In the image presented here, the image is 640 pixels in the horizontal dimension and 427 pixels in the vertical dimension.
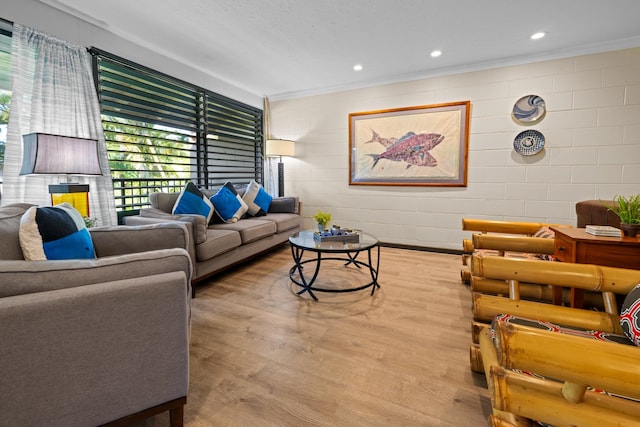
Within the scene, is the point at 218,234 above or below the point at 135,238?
below

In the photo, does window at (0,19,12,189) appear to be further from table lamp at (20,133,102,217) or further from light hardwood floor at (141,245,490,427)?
light hardwood floor at (141,245,490,427)

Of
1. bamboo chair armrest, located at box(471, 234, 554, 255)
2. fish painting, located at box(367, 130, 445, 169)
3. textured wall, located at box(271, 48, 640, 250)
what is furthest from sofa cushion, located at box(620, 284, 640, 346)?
fish painting, located at box(367, 130, 445, 169)

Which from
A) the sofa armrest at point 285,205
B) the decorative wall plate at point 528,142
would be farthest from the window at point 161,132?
the decorative wall plate at point 528,142

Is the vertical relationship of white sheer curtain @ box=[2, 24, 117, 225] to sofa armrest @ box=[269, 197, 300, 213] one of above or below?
above

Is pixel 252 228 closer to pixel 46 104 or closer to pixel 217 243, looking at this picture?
pixel 217 243

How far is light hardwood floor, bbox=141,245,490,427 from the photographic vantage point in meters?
1.30

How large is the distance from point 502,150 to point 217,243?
3488 mm

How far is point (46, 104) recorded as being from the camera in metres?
2.39

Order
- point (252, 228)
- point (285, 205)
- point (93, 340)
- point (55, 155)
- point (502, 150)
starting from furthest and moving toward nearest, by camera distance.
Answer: point (285, 205) → point (502, 150) → point (252, 228) → point (55, 155) → point (93, 340)

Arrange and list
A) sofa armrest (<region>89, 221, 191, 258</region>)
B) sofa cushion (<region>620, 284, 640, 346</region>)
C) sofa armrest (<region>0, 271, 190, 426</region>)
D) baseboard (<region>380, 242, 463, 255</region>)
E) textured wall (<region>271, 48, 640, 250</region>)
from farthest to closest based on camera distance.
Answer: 1. baseboard (<region>380, 242, 463, 255</region>)
2. textured wall (<region>271, 48, 640, 250</region>)
3. sofa armrest (<region>89, 221, 191, 258</region>)
4. sofa cushion (<region>620, 284, 640, 346</region>)
5. sofa armrest (<region>0, 271, 190, 426</region>)

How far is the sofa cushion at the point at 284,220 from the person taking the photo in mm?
3846

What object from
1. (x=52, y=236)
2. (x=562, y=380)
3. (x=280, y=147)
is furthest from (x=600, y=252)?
(x=280, y=147)

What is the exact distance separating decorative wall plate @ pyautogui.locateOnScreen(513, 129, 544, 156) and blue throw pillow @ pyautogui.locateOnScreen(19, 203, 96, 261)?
4219mm

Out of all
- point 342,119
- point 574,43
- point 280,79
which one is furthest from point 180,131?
point 574,43
